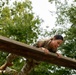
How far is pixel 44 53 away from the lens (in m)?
4.59

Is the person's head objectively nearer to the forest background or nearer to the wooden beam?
the wooden beam

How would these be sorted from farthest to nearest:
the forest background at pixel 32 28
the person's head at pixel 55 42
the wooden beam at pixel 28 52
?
1. the forest background at pixel 32 28
2. the person's head at pixel 55 42
3. the wooden beam at pixel 28 52

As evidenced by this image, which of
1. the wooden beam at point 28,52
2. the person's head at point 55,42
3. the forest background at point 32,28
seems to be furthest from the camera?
the forest background at point 32,28

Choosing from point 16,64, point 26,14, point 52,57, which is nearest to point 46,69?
point 16,64

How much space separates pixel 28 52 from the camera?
4.52 meters

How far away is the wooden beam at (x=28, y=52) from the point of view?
4.08 metres

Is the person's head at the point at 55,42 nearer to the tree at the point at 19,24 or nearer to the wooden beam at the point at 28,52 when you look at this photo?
the wooden beam at the point at 28,52

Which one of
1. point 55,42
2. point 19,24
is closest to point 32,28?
point 19,24

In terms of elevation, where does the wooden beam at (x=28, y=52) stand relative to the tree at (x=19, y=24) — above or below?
above

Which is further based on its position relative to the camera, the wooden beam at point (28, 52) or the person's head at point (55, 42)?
the person's head at point (55, 42)

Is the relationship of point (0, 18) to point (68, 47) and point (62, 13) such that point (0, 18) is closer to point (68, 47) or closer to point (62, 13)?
point (62, 13)

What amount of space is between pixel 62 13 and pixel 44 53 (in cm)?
1357

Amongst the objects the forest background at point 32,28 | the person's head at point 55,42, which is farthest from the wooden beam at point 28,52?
the forest background at point 32,28

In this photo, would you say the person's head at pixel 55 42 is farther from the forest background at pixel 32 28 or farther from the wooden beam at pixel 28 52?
the forest background at pixel 32 28
